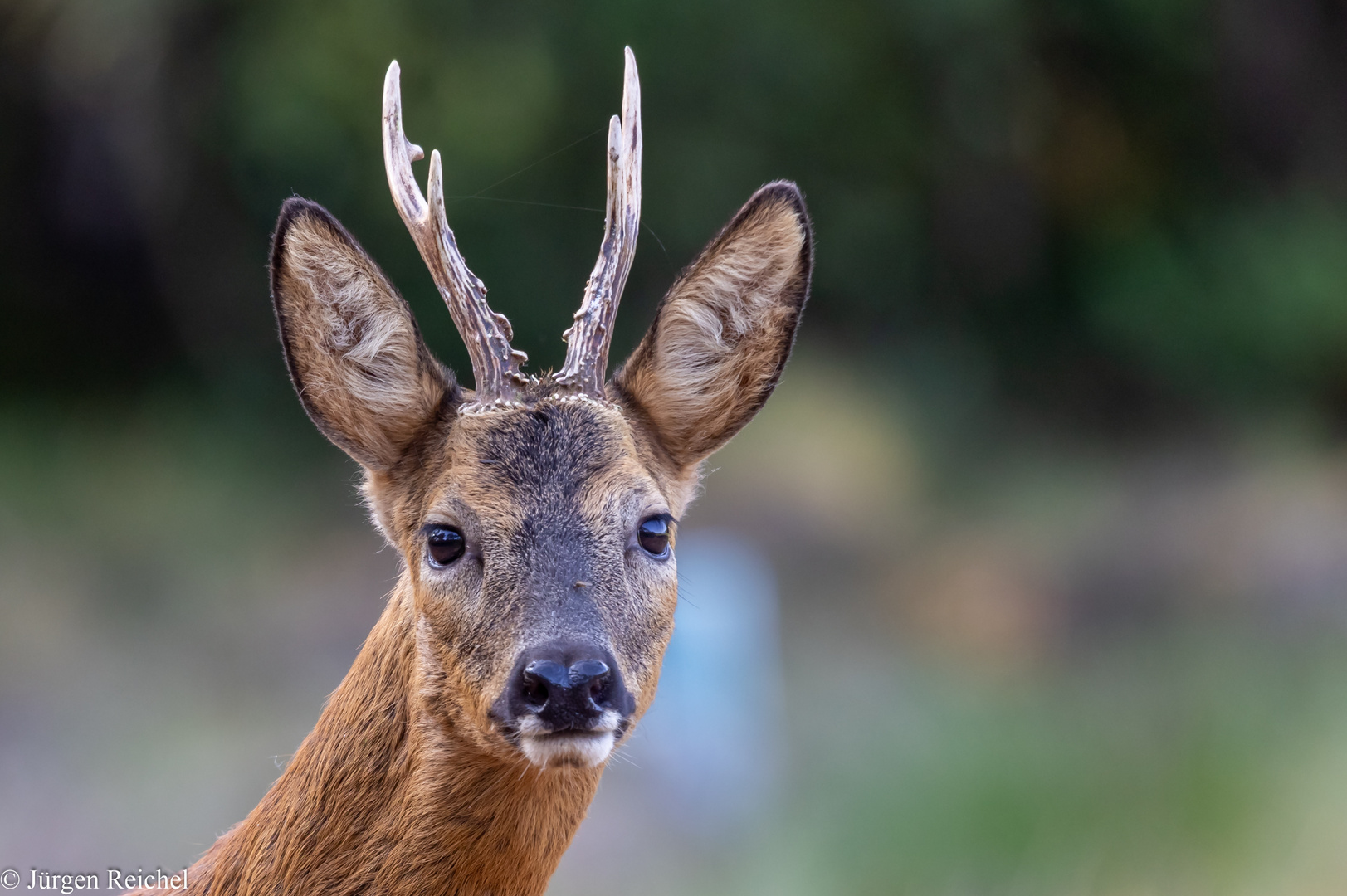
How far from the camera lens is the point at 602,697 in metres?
2.81

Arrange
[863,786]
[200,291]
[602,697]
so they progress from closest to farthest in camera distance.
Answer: [602,697]
[863,786]
[200,291]

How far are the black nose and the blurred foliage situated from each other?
7676 mm

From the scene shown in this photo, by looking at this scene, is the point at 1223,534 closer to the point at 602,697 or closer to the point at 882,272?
the point at 882,272

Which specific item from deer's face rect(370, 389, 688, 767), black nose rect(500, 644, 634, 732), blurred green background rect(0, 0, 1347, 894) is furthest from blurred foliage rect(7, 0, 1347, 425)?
black nose rect(500, 644, 634, 732)

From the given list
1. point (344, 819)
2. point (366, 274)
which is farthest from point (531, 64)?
point (344, 819)

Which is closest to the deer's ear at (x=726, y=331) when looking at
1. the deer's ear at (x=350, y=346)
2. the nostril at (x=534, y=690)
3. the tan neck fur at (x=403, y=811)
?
the deer's ear at (x=350, y=346)

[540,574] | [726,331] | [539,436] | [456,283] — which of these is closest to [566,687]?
[540,574]

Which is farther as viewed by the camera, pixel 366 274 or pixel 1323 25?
pixel 1323 25

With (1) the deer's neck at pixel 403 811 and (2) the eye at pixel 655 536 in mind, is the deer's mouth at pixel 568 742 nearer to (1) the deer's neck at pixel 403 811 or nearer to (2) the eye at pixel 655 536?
(1) the deer's neck at pixel 403 811

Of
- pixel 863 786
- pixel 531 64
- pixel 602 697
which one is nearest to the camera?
pixel 602 697

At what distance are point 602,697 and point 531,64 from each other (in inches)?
331

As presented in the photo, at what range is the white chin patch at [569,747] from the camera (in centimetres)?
280

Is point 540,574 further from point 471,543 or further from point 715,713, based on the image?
point 715,713

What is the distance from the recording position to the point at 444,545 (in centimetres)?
319
